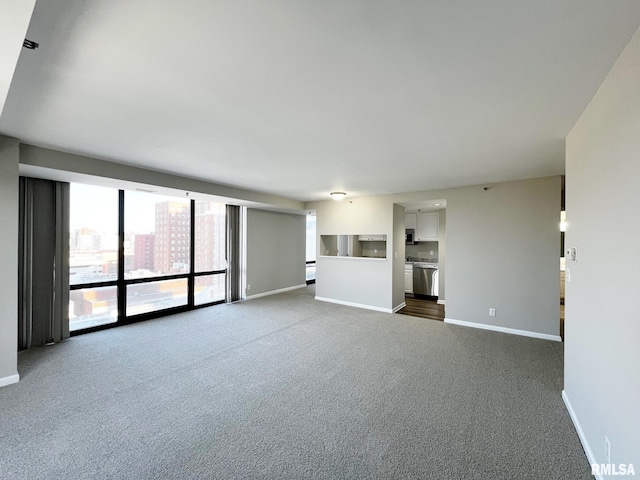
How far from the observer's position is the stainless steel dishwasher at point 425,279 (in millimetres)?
6836

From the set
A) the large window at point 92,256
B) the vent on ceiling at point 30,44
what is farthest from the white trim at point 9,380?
the vent on ceiling at point 30,44

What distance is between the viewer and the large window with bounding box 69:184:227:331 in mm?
4289

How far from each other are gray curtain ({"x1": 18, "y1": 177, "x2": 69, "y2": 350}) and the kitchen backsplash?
24.0 feet

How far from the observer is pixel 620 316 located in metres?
1.45

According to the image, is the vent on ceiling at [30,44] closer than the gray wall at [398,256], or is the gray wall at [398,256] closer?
the vent on ceiling at [30,44]

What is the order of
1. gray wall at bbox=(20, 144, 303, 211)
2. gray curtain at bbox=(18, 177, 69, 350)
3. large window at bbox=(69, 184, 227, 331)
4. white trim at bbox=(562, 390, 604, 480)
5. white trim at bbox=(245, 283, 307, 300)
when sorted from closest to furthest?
white trim at bbox=(562, 390, 604, 480)
gray wall at bbox=(20, 144, 303, 211)
gray curtain at bbox=(18, 177, 69, 350)
large window at bbox=(69, 184, 227, 331)
white trim at bbox=(245, 283, 307, 300)

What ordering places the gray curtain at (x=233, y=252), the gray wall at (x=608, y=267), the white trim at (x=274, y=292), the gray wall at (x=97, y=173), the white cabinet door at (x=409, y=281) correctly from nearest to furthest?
the gray wall at (x=608, y=267)
the gray wall at (x=97, y=173)
the gray curtain at (x=233, y=252)
the white trim at (x=274, y=292)
the white cabinet door at (x=409, y=281)

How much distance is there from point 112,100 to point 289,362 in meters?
3.01

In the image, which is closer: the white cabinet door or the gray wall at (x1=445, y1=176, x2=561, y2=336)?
the gray wall at (x1=445, y1=176, x2=561, y2=336)

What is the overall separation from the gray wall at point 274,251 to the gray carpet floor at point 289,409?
2867 millimetres

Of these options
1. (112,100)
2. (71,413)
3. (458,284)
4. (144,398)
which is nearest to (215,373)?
(144,398)

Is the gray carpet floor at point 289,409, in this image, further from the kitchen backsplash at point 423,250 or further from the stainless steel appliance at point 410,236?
the stainless steel appliance at point 410,236

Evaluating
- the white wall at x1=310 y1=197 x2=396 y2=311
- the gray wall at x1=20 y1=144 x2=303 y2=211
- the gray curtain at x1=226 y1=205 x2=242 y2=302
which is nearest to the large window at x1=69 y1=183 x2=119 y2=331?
the gray wall at x1=20 y1=144 x2=303 y2=211

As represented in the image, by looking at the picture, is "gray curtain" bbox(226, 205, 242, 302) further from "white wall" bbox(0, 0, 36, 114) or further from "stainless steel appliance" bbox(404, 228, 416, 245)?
"white wall" bbox(0, 0, 36, 114)
